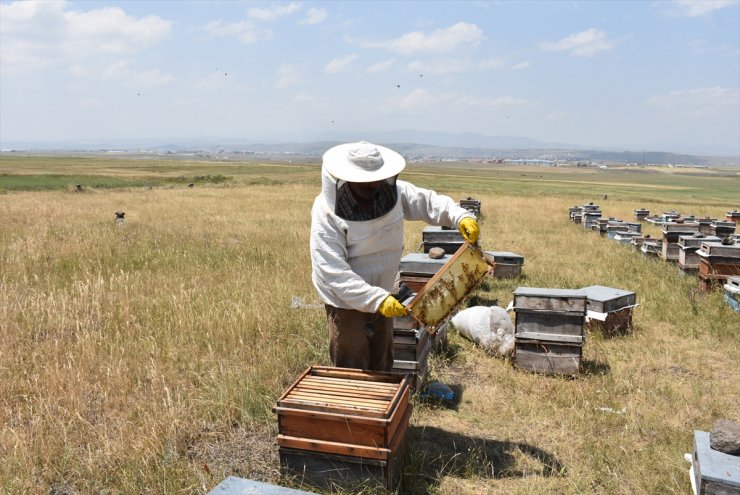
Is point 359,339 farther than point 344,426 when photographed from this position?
Yes

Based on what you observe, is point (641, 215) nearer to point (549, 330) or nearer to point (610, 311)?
point (610, 311)

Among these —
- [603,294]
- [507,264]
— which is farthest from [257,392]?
[507,264]

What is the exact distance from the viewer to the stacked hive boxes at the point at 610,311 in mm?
7691

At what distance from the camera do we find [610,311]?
25.3 feet

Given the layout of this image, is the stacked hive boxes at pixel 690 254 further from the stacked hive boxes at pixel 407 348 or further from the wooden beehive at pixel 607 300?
the stacked hive boxes at pixel 407 348

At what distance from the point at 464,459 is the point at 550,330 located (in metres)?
2.45

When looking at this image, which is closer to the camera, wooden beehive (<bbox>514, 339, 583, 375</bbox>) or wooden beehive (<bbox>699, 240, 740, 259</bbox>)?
wooden beehive (<bbox>514, 339, 583, 375</bbox>)

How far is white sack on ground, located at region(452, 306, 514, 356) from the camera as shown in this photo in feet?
23.3

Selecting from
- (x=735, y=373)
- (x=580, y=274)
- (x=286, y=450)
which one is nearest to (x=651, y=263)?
(x=580, y=274)

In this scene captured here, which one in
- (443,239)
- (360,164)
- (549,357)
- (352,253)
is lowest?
(549,357)

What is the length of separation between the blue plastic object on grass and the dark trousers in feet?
4.34

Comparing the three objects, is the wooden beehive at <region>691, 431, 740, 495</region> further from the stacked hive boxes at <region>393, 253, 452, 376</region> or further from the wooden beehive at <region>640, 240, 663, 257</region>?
the wooden beehive at <region>640, 240, 663, 257</region>

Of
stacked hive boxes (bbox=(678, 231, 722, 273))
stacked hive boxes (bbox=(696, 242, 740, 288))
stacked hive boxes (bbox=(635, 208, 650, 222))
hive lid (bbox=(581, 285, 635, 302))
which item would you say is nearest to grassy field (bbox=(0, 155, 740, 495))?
stacked hive boxes (bbox=(678, 231, 722, 273))

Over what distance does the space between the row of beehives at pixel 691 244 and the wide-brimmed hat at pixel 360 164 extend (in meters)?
8.17
